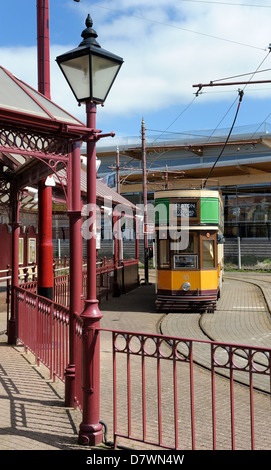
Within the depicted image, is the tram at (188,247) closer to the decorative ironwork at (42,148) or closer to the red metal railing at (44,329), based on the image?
the red metal railing at (44,329)

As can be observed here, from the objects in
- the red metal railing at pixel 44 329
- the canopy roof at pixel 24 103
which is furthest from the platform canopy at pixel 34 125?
the red metal railing at pixel 44 329

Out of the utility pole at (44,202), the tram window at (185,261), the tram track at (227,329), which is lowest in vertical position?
the tram track at (227,329)

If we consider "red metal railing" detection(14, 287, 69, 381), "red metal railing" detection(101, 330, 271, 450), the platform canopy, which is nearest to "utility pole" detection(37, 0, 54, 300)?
"red metal railing" detection(14, 287, 69, 381)

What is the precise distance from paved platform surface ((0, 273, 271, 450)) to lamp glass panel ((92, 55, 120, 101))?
3562 mm

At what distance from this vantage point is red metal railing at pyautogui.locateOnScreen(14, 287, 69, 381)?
6.47 m

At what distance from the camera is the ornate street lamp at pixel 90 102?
472 centimetres

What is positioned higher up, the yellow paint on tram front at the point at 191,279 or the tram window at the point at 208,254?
the tram window at the point at 208,254

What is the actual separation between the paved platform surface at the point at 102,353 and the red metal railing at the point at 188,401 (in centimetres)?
41

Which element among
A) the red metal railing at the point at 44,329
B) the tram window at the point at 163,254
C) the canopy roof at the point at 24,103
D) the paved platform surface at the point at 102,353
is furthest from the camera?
the tram window at the point at 163,254

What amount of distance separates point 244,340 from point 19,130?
651 cm

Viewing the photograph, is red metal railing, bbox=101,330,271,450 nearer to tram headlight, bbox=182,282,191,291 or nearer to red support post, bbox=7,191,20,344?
red support post, bbox=7,191,20,344

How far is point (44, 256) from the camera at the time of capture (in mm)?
10195

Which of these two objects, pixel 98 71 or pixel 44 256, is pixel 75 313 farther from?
pixel 44 256
